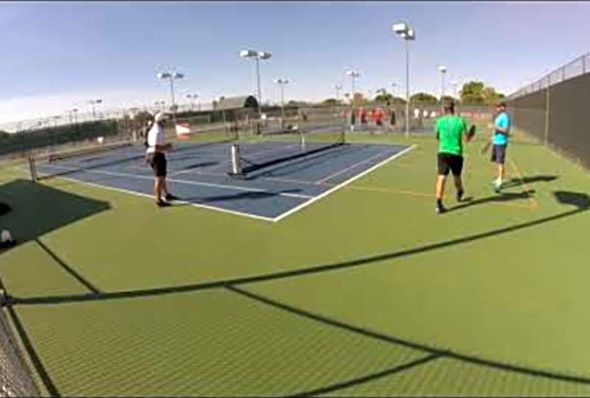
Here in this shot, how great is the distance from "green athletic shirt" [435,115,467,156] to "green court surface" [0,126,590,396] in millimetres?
1155

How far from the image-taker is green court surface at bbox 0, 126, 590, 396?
12.5ft

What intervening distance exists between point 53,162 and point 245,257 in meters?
19.5

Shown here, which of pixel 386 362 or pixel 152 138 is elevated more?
pixel 152 138

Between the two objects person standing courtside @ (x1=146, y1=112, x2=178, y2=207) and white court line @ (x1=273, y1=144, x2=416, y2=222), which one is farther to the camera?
person standing courtside @ (x1=146, y1=112, x2=178, y2=207)

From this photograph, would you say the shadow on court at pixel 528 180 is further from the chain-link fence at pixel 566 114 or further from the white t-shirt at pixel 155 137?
the white t-shirt at pixel 155 137

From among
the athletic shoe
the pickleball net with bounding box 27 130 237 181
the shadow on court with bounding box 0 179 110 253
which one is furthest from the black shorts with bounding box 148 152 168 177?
the pickleball net with bounding box 27 130 237 181

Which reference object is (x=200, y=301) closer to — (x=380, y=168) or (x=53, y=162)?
(x=380, y=168)

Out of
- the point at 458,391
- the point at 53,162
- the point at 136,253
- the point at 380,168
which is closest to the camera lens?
the point at 458,391

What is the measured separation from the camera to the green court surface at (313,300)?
3824 millimetres

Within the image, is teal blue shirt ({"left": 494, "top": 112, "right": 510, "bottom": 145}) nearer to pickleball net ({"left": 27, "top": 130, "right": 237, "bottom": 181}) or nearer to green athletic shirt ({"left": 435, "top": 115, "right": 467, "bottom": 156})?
green athletic shirt ({"left": 435, "top": 115, "right": 467, "bottom": 156})

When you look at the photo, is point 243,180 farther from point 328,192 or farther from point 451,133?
point 451,133

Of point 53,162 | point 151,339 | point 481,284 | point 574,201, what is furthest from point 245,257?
point 53,162

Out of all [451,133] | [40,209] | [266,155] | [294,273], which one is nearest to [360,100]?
[266,155]

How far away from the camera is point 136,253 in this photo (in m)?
7.30
